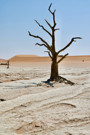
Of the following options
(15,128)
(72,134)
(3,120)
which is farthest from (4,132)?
(72,134)

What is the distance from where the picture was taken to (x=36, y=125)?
3.02 m

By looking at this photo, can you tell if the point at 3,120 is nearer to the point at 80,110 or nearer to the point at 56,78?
the point at 80,110

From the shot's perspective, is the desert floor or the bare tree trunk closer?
the desert floor

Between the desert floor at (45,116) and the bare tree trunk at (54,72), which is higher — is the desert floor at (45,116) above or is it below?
below

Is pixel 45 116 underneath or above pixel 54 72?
underneath

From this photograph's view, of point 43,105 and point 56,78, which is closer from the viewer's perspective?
point 43,105

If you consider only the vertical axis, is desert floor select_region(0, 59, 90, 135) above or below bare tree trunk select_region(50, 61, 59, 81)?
below

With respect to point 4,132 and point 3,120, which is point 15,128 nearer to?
point 4,132

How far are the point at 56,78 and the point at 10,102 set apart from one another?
16.9 feet

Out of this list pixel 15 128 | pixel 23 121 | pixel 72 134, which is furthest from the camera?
pixel 23 121

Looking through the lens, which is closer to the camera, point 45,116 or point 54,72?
point 45,116

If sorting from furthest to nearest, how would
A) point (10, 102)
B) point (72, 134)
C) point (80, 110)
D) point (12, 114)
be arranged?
1. point (10, 102)
2. point (80, 110)
3. point (12, 114)
4. point (72, 134)

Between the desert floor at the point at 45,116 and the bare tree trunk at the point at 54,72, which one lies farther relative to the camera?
the bare tree trunk at the point at 54,72

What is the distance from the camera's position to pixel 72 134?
105 inches
